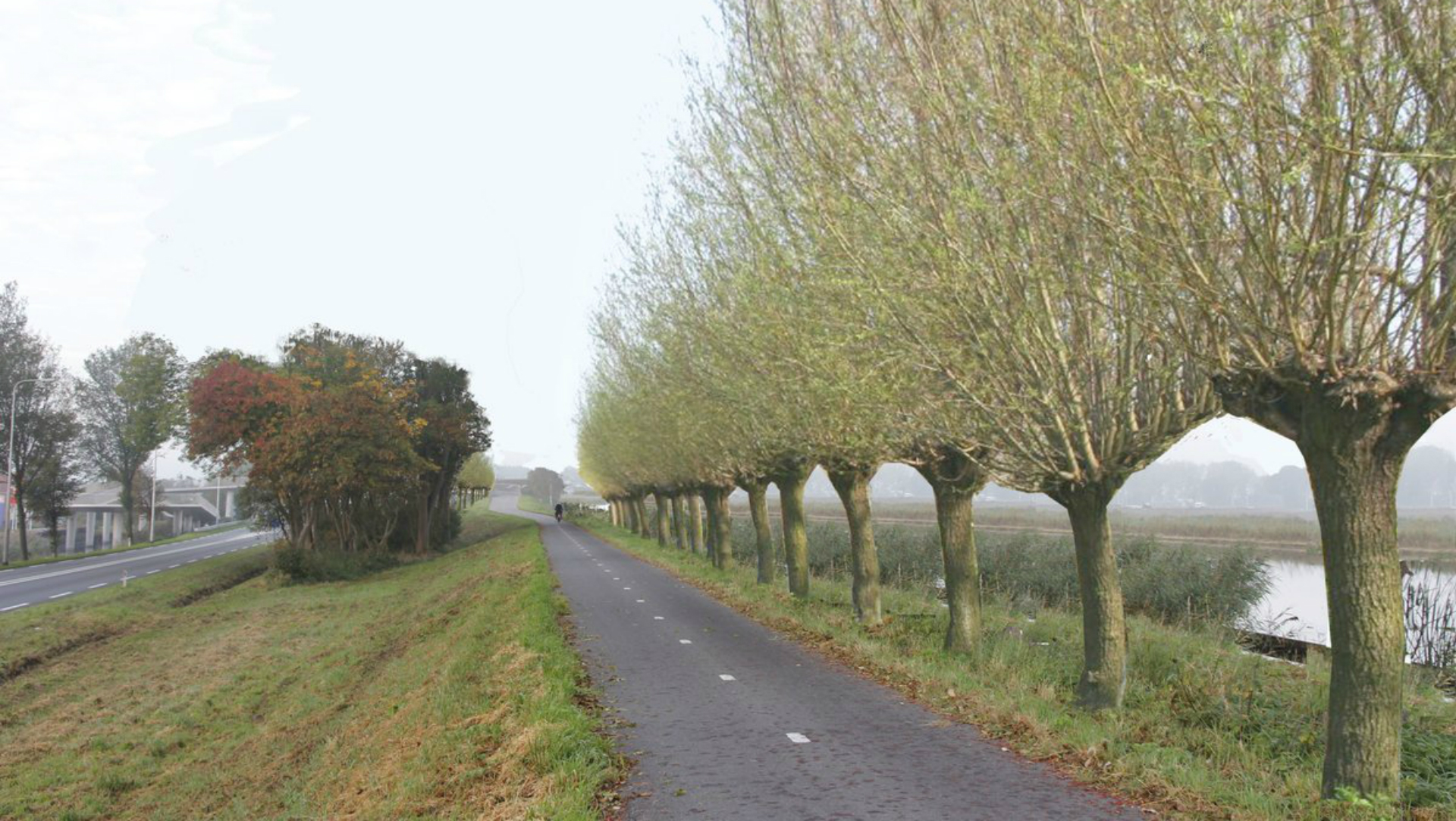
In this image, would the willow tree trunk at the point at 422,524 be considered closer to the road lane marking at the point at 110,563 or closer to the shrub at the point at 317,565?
the shrub at the point at 317,565

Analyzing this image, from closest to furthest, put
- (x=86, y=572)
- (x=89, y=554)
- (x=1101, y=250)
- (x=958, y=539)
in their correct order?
(x=1101, y=250)
(x=958, y=539)
(x=86, y=572)
(x=89, y=554)

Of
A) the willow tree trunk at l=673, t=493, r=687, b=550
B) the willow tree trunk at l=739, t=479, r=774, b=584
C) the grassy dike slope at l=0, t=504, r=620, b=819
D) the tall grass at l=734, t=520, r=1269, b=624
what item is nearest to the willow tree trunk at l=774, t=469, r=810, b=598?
the willow tree trunk at l=739, t=479, r=774, b=584

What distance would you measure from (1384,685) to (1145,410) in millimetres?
3853

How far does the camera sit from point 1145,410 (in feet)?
33.4

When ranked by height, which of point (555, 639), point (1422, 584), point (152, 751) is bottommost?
point (152, 751)

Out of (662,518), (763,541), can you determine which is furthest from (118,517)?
(763,541)

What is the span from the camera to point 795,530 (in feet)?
74.5

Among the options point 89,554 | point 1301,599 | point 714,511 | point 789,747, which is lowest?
point 89,554

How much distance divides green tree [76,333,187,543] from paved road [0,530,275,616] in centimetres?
891

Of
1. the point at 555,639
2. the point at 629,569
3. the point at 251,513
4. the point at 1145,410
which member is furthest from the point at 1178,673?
the point at 251,513

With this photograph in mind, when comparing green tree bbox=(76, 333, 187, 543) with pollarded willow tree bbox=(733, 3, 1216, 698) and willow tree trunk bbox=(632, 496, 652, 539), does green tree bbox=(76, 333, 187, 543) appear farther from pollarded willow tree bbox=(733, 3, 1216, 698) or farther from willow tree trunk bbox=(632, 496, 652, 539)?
pollarded willow tree bbox=(733, 3, 1216, 698)

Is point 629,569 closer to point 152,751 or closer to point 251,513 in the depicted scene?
point 152,751

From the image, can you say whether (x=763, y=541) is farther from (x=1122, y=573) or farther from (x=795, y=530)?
(x=1122, y=573)

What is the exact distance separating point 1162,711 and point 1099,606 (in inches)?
51.0
